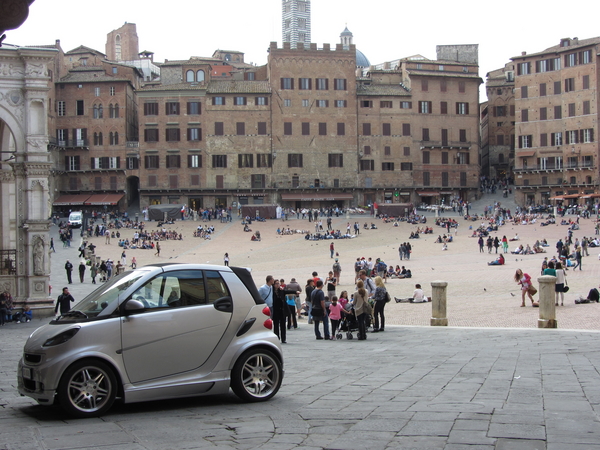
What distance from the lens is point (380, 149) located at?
7538cm

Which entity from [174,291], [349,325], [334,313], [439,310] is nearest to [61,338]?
[174,291]

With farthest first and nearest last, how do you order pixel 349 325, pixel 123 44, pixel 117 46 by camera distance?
pixel 117 46, pixel 123 44, pixel 349 325

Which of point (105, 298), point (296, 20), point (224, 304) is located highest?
point (296, 20)

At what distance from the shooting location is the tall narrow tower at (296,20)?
472 feet

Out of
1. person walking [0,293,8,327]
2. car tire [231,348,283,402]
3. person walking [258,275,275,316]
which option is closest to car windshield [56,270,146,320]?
car tire [231,348,283,402]

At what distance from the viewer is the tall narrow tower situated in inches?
5669

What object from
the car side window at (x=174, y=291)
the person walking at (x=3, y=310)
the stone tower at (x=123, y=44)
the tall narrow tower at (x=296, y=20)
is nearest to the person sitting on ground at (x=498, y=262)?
the person walking at (x=3, y=310)

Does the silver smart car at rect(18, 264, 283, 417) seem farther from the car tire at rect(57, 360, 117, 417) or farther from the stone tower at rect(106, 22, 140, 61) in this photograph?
the stone tower at rect(106, 22, 140, 61)

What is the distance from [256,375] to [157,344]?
114 cm

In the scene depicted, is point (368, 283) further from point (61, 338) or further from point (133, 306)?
point (61, 338)

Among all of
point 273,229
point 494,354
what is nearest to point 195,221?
point 273,229

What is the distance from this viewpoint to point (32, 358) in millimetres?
7113

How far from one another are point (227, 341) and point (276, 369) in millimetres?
655

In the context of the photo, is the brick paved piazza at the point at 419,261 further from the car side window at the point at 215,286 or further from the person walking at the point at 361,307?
the car side window at the point at 215,286
